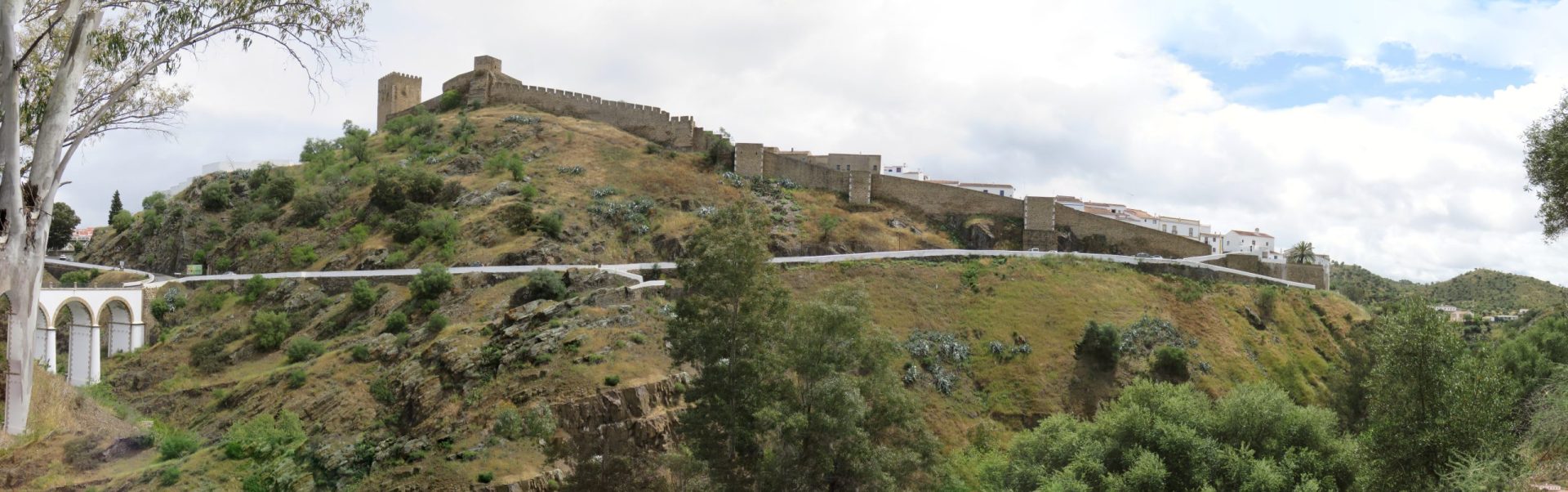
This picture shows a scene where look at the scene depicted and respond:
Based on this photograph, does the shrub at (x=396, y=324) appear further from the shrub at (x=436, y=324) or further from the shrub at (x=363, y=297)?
the shrub at (x=363, y=297)

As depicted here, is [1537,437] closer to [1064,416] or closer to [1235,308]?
[1064,416]

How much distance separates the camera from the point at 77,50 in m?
8.82

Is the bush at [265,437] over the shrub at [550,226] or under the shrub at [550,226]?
under

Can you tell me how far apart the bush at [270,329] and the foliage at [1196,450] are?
25.0 m

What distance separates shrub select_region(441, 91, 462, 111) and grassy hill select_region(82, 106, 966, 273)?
362 centimetres

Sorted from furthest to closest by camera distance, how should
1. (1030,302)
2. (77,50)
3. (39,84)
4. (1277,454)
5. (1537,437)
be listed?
(1030,302), (1277,454), (1537,437), (39,84), (77,50)

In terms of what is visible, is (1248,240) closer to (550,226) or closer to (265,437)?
(550,226)

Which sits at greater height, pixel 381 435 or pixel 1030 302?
pixel 1030 302

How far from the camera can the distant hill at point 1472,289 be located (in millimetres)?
69562

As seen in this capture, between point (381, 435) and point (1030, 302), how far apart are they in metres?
22.6

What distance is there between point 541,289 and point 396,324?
493 cm

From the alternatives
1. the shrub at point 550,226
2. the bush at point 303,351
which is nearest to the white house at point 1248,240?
the shrub at point 550,226

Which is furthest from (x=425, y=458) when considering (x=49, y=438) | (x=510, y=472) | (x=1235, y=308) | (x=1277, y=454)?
(x=1235, y=308)

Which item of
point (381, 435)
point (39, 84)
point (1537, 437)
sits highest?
point (39, 84)
